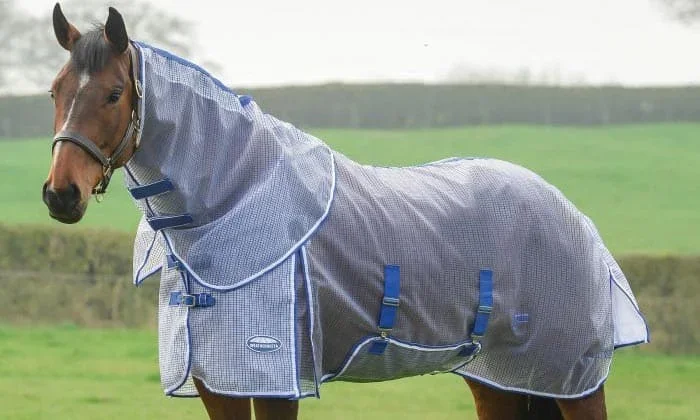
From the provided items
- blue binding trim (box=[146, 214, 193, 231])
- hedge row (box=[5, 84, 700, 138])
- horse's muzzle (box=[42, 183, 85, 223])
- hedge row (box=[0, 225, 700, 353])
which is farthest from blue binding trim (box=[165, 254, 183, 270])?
hedge row (box=[5, 84, 700, 138])

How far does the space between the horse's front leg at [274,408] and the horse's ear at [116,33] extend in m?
1.12

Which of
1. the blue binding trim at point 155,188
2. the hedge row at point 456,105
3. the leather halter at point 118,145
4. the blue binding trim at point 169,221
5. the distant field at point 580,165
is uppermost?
the leather halter at point 118,145

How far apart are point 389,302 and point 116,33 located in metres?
1.20

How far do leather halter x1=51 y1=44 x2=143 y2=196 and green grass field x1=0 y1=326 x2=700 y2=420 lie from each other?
4.34 m

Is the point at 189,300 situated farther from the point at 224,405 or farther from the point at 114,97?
the point at 114,97

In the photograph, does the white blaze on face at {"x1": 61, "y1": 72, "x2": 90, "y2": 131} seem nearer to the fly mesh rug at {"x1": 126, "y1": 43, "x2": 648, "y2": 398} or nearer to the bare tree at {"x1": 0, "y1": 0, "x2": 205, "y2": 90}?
the fly mesh rug at {"x1": 126, "y1": 43, "x2": 648, "y2": 398}

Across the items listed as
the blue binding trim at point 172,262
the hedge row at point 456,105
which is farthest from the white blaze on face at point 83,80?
the hedge row at point 456,105

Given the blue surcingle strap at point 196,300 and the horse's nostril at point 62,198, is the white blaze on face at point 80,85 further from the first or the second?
the blue surcingle strap at point 196,300

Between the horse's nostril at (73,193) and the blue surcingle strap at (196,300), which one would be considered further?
the blue surcingle strap at (196,300)

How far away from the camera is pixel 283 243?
3.76m

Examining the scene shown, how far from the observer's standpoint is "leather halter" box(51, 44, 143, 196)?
11.4 ft

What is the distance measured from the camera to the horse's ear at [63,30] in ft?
11.9

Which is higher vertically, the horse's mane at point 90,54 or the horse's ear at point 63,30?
the horse's ear at point 63,30

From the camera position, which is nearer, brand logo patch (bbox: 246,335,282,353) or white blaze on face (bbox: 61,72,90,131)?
white blaze on face (bbox: 61,72,90,131)
